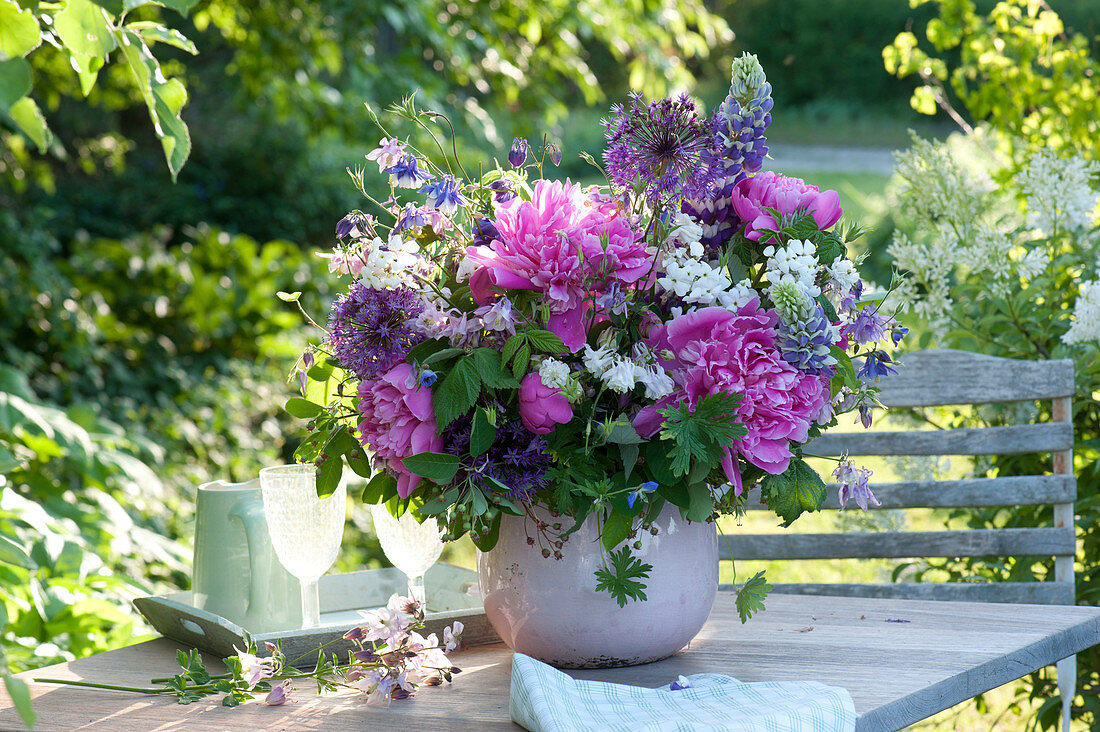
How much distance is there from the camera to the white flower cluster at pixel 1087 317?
165cm

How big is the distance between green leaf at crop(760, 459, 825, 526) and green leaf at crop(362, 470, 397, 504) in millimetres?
369

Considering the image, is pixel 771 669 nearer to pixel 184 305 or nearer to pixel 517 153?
pixel 517 153

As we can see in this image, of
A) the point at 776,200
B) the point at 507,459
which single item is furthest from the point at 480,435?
the point at 776,200

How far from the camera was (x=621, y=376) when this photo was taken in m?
0.89

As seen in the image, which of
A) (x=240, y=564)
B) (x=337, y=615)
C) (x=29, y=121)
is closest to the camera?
(x=29, y=121)

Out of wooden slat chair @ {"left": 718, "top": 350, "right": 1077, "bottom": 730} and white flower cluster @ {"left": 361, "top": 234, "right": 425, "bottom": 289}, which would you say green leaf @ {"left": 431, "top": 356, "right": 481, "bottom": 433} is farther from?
wooden slat chair @ {"left": 718, "top": 350, "right": 1077, "bottom": 730}

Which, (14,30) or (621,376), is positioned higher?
(14,30)

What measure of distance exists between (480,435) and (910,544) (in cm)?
108

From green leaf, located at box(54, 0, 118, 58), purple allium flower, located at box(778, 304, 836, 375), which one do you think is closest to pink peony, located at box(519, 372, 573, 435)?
purple allium flower, located at box(778, 304, 836, 375)

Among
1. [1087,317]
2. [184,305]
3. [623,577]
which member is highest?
[184,305]

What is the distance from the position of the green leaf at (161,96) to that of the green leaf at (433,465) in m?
0.32

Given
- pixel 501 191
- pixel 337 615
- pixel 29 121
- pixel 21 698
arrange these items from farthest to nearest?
1. pixel 337 615
2. pixel 501 191
3. pixel 29 121
4. pixel 21 698

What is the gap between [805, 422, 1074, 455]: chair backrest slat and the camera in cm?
168

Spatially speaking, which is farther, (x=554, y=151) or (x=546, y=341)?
(x=554, y=151)
